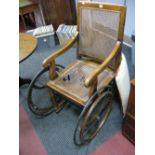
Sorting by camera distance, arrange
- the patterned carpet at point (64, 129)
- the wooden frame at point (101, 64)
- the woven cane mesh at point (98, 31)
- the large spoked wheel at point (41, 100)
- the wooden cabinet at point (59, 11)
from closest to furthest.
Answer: the wooden frame at point (101, 64)
the woven cane mesh at point (98, 31)
the patterned carpet at point (64, 129)
the large spoked wheel at point (41, 100)
the wooden cabinet at point (59, 11)

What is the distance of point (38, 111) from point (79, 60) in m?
0.60

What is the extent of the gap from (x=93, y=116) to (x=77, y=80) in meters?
0.32

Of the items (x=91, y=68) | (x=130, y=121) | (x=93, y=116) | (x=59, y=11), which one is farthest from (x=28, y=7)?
(x=130, y=121)

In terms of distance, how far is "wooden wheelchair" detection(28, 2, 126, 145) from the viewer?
52.2 inches

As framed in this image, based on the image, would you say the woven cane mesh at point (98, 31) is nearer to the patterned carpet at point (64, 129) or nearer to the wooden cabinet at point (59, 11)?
the patterned carpet at point (64, 129)

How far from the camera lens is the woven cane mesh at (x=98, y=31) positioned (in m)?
1.38

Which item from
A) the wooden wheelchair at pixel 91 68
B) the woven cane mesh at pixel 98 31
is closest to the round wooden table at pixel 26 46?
the wooden wheelchair at pixel 91 68

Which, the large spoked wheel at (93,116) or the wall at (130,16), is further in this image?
the wall at (130,16)

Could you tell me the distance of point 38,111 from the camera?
1.73 meters

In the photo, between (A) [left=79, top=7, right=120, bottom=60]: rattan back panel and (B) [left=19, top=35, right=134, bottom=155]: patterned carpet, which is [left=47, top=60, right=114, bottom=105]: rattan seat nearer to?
(A) [left=79, top=7, right=120, bottom=60]: rattan back panel

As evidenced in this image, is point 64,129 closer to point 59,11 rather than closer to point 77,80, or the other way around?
point 77,80

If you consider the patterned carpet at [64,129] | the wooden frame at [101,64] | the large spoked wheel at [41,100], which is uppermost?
the wooden frame at [101,64]
